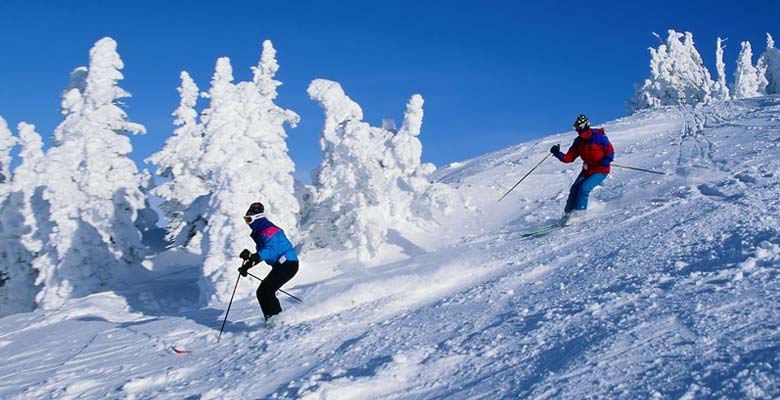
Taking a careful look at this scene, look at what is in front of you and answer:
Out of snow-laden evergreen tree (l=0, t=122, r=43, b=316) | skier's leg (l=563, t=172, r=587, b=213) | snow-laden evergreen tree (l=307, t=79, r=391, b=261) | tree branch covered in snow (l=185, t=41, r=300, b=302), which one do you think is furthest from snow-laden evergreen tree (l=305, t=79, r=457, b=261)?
snow-laden evergreen tree (l=0, t=122, r=43, b=316)

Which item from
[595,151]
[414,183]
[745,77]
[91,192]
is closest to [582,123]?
[595,151]

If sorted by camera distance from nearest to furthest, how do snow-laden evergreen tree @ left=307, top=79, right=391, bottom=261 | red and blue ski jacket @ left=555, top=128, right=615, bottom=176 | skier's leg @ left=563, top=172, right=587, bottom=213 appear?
red and blue ski jacket @ left=555, top=128, right=615, bottom=176 → skier's leg @ left=563, top=172, right=587, bottom=213 → snow-laden evergreen tree @ left=307, top=79, right=391, bottom=261

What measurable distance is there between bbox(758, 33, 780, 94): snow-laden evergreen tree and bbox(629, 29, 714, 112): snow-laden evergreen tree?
5.97 metres

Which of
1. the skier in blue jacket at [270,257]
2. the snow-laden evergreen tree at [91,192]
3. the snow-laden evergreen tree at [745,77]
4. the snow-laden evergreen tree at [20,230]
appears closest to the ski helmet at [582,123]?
the skier in blue jacket at [270,257]

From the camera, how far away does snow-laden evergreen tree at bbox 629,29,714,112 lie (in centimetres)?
5597

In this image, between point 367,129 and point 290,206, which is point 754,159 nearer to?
point 367,129

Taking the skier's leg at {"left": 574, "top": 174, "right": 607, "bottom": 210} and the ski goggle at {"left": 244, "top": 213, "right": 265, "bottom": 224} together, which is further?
the skier's leg at {"left": 574, "top": 174, "right": 607, "bottom": 210}

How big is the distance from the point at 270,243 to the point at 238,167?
916 centimetres

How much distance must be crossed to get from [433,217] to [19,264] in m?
17.7

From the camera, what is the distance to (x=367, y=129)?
1855 cm

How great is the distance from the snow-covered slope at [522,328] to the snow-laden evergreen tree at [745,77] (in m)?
54.1

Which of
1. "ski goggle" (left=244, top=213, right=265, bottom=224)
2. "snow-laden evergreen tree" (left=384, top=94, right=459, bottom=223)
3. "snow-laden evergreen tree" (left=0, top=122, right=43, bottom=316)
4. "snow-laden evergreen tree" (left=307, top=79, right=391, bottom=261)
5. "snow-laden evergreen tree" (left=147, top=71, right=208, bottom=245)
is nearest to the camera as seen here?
"ski goggle" (left=244, top=213, right=265, bottom=224)

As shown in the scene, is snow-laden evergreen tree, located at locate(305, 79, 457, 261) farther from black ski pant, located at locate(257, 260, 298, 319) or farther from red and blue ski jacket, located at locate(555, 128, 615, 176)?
black ski pant, located at locate(257, 260, 298, 319)

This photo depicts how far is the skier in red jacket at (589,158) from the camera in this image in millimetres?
11321
